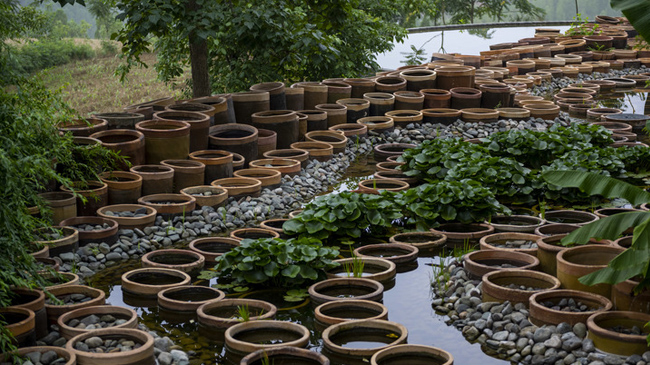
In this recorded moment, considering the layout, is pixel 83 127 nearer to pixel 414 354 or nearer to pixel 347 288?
pixel 347 288


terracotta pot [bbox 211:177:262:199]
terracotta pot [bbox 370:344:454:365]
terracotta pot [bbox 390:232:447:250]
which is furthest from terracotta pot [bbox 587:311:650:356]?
terracotta pot [bbox 211:177:262:199]

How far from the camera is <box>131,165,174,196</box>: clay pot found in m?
7.11

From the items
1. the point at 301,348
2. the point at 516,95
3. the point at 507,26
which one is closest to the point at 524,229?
the point at 301,348

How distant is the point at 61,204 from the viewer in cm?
622

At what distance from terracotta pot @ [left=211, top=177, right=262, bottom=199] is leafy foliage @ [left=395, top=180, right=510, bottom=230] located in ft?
5.20

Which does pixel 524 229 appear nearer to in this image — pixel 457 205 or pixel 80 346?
pixel 457 205

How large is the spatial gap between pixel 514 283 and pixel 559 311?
27.2 inches

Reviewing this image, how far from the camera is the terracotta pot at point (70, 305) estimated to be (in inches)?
183

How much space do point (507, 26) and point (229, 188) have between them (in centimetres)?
1806

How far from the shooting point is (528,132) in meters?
8.27

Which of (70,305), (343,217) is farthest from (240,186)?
(70,305)

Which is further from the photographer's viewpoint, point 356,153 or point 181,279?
point 356,153

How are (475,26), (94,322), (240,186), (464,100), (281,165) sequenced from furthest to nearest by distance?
(475,26) < (464,100) < (281,165) < (240,186) < (94,322)

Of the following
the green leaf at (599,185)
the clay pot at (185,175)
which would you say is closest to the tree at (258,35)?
the clay pot at (185,175)
